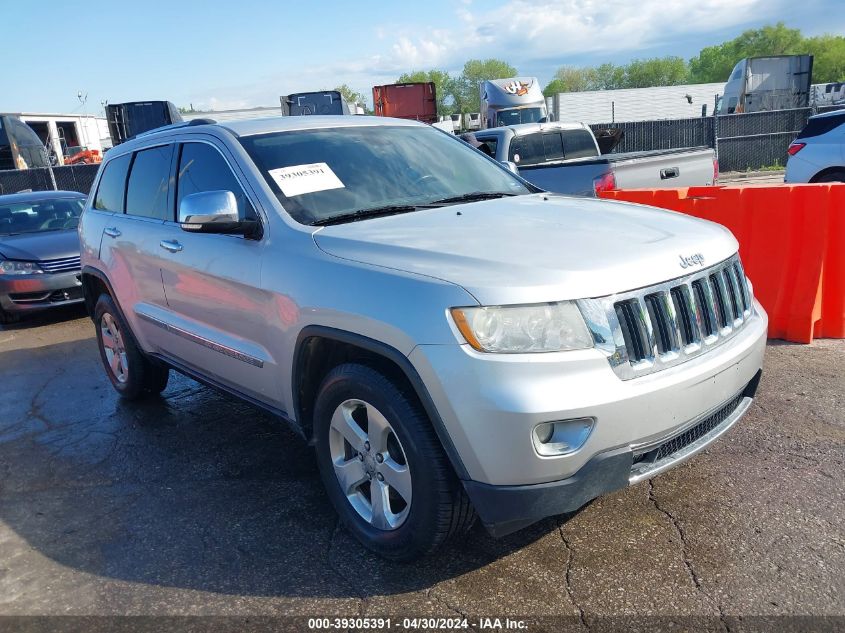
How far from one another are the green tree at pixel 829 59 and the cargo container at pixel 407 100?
81945mm

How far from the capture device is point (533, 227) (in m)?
3.06

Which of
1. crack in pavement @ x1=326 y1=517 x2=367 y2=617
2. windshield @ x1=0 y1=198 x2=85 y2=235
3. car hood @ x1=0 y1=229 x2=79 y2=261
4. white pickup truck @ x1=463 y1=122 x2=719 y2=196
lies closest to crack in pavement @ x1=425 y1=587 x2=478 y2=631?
crack in pavement @ x1=326 y1=517 x2=367 y2=617

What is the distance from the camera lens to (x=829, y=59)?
3467 inches

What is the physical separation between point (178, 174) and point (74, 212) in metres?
6.58

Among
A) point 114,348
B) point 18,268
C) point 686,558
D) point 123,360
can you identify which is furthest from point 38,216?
point 686,558

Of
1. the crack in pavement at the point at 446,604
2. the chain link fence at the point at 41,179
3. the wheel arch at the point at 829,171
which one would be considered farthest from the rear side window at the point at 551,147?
the chain link fence at the point at 41,179

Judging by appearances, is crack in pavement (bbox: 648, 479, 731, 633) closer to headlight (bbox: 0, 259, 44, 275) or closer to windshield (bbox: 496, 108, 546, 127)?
headlight (bbox: 0, 259, 44, 275)

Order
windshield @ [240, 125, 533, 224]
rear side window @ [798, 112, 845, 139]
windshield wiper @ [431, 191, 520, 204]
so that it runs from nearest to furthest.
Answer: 1. windshield @ [240, 125, 533, 224]
2. windshield wiper @ [431, 191, 520, 204]
3. rear side window @ [798, 112, 845, 139]

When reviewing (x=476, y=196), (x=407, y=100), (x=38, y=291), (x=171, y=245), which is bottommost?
(x=38, y=291)

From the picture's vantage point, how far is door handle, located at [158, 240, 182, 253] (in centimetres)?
398

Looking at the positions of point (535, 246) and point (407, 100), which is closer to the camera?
point (535, 246)

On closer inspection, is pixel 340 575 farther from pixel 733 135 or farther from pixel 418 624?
pixel 733 135

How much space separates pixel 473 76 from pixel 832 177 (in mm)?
104287

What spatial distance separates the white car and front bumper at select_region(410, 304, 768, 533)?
379 inches
